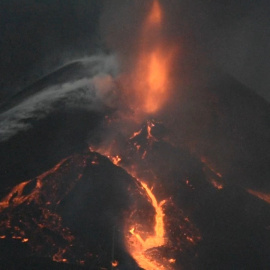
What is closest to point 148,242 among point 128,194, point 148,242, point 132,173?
point 148,242

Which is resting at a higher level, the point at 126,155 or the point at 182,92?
the point at 182,92

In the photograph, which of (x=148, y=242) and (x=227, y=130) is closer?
(x=148, y=242)

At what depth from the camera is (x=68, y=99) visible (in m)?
17.5

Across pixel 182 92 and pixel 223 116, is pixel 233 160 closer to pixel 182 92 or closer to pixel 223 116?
pixel 223 116

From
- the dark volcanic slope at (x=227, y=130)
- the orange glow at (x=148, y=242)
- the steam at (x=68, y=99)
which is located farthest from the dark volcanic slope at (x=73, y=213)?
the dark volcanic slope at (x=227, y=130)

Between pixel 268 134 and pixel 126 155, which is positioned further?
pixel 268 134

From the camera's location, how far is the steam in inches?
565

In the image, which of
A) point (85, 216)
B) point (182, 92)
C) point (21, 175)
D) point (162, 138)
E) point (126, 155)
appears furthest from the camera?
point (182, 92)

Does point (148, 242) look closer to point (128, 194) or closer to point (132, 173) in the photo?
point (128, 194)

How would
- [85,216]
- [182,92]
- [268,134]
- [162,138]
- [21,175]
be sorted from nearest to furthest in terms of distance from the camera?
[85,216] → [21,175] → [162,138] → [268,134] → [182,92]

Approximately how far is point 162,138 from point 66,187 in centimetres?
655

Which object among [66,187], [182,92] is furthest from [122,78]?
[66,187]

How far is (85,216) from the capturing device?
1023 cm

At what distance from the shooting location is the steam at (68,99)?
47.1 feet
